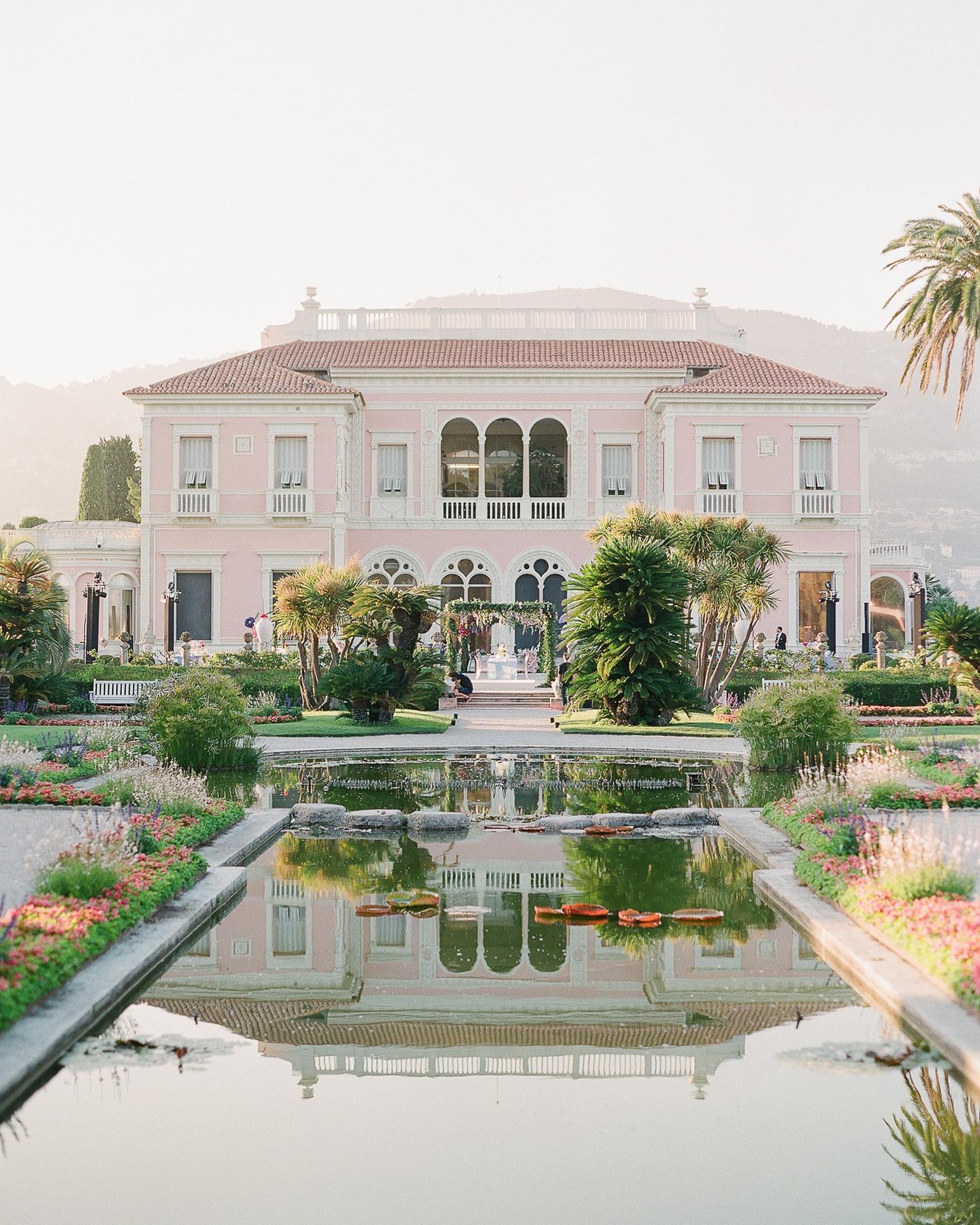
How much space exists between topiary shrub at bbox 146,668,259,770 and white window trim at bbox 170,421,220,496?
22.4 m

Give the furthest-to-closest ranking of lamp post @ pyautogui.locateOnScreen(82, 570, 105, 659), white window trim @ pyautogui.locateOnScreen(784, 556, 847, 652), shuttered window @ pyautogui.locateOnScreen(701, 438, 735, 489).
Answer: shuttered window @ pyautogui.locateOnScreen(701, 438, 735, 489) < white window trim @ pyautogui.locateOnScreen(784, 556, 847, 652) < lamp post @ pyautogui.locateOnScreen(82, 570, 105, 659)

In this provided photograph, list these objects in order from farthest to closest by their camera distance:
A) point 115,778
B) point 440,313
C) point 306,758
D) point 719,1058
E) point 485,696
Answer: point 440,313 → point 485,696 → point 306,758 → point 115,778 → point 719,1058

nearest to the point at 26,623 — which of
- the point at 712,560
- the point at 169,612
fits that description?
the point at 169,612

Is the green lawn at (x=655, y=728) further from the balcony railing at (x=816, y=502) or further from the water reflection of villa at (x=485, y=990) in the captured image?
the balcony railing at (x=816, y=502)

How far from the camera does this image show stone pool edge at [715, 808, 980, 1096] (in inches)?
214

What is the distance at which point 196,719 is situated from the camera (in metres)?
14.8

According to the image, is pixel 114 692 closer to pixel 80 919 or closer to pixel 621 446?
pixel 621 446

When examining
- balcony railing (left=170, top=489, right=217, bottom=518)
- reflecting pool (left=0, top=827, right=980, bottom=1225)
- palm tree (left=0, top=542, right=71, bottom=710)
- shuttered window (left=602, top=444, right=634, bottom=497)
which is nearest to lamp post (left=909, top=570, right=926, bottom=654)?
shuttered window (left=602, top=444, right=634, bottom=497)

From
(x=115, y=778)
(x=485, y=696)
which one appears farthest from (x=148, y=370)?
(x=115, y=778)

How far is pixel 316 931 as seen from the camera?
7.82 m

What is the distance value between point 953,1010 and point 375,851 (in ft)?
19.1

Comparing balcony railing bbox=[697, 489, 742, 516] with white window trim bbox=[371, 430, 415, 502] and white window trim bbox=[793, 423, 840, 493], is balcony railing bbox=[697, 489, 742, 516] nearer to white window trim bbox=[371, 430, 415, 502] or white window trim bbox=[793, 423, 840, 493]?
white window trim bbox=[793, 423, 840, 493]

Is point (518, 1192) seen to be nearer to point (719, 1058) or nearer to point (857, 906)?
point (719, 1058)

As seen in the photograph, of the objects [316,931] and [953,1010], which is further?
[316,931]
